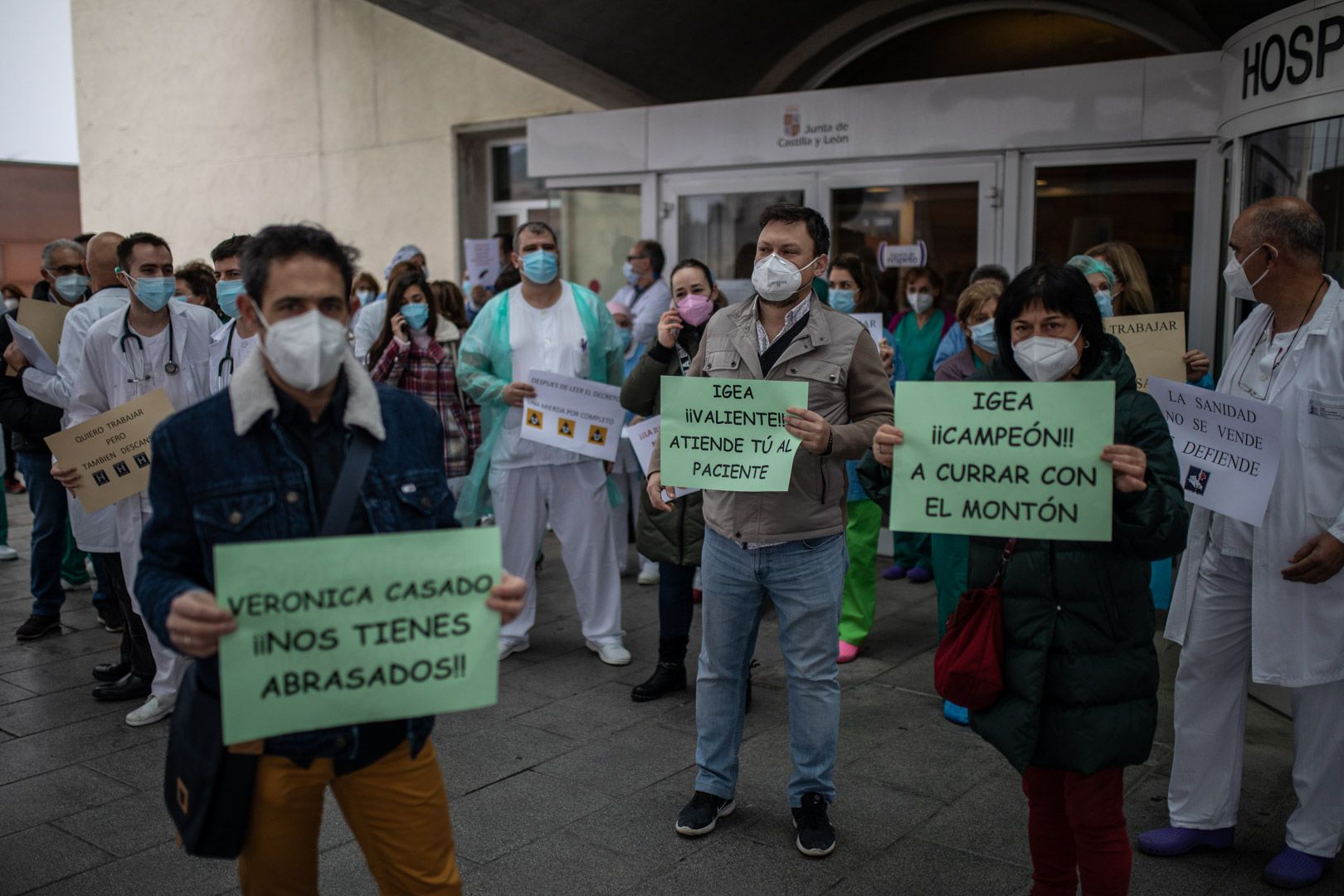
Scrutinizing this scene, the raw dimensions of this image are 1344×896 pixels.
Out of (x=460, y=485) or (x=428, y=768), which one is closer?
(x=428, y=768)

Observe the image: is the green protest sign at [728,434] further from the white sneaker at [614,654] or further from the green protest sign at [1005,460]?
the white sneaker at [614,654]

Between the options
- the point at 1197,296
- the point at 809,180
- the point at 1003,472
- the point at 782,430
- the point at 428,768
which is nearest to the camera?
the point at 428,768

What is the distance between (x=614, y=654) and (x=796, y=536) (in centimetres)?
247

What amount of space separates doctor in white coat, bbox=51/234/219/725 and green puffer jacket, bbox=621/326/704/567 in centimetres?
201

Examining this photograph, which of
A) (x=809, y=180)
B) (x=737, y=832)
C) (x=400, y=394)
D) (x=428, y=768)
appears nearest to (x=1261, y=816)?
(x=737, y=832)

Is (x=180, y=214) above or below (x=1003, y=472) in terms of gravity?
above

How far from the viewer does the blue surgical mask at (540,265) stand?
232 inches

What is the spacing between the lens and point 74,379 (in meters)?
5.29

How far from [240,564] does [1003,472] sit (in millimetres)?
1823

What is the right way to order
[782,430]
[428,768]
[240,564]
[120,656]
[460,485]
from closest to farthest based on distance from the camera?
1. [240,564]
2. [428,768]
3. [782,430]
4. [120,656]
5. [460,485]

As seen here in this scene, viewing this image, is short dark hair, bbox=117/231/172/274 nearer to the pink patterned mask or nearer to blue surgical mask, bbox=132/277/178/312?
blue surgical mask, bbox=132/277/178/312

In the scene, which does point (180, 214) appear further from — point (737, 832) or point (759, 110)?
point (737, 832)

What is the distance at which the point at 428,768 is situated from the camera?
2.54 meters

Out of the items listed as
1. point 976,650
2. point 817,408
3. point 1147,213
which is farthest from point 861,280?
point 976,650
